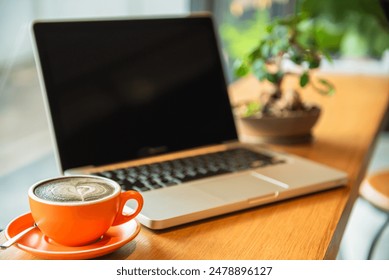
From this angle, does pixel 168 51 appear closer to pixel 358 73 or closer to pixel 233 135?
pixel 233 135

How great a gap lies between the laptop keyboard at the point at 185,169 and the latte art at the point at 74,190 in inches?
5.6

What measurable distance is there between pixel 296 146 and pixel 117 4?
919 millimetres

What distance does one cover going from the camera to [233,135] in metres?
1.01

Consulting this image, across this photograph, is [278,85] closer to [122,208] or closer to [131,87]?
[131,87]

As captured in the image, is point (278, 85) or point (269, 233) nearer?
point (269, 233)

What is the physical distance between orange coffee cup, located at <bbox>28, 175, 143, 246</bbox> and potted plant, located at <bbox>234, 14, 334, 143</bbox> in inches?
20.5

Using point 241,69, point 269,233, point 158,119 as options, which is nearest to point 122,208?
point 269,233

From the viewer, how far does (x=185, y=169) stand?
2.79 feet

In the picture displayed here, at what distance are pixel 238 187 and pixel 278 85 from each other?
1.36 feet

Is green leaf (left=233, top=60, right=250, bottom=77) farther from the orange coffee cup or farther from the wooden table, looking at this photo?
the orange coffee cup

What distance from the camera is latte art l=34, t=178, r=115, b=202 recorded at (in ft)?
1.86

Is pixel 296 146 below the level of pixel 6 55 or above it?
below

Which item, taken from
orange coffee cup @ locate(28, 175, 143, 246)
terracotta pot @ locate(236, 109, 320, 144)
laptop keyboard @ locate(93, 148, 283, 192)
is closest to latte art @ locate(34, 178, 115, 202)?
orange coffee cup @ locate(28, 175, 143, 246)
